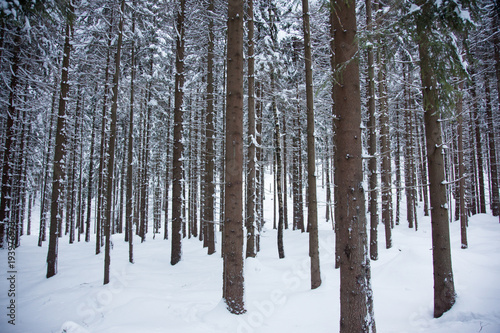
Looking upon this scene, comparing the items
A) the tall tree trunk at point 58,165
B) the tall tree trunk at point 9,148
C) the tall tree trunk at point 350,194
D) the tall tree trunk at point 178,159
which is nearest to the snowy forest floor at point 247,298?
the tall tree trunk at point 58,165

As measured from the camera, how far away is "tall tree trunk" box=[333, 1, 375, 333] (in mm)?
3738

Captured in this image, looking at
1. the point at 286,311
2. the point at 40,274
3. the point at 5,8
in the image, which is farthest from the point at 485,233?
the point at 40,274

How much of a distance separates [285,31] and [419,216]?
2257 cm

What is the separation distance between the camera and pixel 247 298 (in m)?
7.34

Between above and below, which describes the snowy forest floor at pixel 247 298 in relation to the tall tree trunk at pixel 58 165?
below

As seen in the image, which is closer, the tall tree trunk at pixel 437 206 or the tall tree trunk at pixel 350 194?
the tall tree trunk at pixel 350 194

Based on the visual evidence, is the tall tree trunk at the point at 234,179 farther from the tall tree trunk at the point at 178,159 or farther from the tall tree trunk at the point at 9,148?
the tall tree trunk at the point at 9,148

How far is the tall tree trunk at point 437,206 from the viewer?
5242 millimetres

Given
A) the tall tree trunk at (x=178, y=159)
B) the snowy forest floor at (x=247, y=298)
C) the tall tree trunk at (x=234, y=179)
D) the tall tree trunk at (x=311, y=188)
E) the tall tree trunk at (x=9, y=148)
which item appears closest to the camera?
the snowy forest floor at (x=247, y=298)

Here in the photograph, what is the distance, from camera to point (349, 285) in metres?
3.78

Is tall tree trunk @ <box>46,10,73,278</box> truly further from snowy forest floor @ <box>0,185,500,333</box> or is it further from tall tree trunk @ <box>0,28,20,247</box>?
tall tree trunk @ <box>0,28,20,247</box>

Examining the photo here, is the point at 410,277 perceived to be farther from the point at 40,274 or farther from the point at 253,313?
the point at 40,274

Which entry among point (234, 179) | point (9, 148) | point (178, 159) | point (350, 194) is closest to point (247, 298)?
point (234, 179)

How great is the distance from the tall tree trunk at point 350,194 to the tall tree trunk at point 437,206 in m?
2.03
